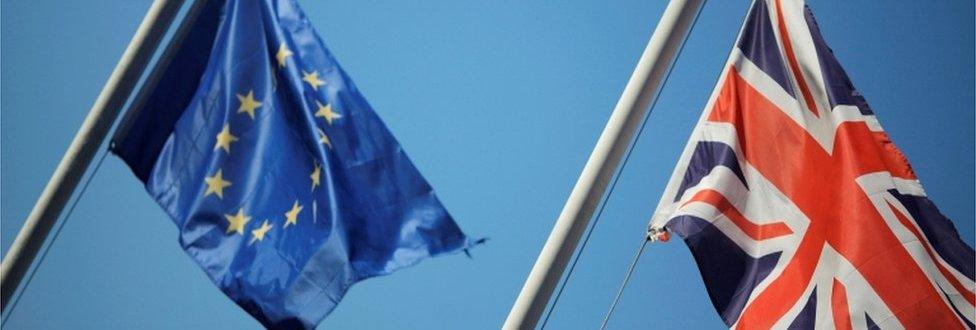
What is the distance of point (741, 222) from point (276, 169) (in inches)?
153

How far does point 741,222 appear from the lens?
37.9 feet

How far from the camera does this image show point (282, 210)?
1072cm

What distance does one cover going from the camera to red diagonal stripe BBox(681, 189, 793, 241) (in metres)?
11.4

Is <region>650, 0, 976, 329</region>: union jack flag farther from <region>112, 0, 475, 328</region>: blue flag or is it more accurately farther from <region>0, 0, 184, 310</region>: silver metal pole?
<region>0, 0, 184, 310</region>: silver metal pole

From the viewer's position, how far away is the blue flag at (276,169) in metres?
10.4

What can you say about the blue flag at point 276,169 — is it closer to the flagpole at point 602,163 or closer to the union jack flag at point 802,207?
the flagpole at point 602,163

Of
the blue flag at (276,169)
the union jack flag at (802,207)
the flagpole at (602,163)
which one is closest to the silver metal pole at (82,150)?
the blue flag at (276,169)

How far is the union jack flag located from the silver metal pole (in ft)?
14.2

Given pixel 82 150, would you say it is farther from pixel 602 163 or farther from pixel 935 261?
pixel 935 261

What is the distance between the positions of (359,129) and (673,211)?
2.70 metres

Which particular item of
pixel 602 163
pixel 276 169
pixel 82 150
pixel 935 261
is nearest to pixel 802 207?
pixel 935 261

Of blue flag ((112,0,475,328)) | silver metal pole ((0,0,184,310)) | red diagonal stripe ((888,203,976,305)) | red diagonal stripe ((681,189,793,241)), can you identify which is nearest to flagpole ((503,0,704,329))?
blue flag ((112,0,475,328))

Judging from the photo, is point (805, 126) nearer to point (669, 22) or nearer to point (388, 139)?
point (669, 22)

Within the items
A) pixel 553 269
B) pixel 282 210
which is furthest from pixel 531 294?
pixel 282 210
